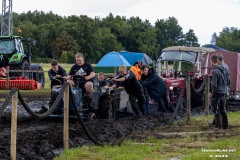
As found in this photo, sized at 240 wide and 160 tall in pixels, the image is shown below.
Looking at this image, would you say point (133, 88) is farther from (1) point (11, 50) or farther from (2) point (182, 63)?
(1) point (11, 50)

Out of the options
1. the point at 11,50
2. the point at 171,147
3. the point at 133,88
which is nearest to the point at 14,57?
the point at 11,50

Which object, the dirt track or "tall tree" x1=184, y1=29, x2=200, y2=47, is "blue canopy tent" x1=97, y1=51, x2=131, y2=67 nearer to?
the dirt track

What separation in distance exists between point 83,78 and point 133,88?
1.88 metres

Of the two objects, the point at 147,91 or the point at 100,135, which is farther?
the point at 147,91

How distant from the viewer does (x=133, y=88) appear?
1355 centimetres

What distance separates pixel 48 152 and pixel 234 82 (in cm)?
1379

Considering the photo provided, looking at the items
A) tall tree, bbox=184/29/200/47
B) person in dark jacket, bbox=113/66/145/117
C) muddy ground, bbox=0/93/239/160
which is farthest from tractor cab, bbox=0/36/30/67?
tall tree, bbox=184/29/200/47

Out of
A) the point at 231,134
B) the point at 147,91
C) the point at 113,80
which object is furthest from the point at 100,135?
the point at 147,91

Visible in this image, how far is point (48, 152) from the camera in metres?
8.06

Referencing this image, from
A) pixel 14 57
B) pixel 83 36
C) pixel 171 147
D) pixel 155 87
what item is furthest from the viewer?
pixel 83 36

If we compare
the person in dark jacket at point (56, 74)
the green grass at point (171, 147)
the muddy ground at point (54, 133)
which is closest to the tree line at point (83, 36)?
the person in dark jacket at point (56, 74)

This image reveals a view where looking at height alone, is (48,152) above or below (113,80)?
below

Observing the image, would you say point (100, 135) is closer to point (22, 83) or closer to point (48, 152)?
point (48, 152)

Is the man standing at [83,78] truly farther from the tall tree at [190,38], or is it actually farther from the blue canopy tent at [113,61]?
the tall tree at [190,38]
